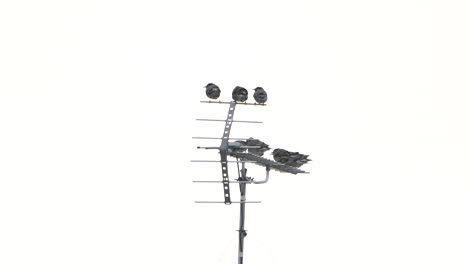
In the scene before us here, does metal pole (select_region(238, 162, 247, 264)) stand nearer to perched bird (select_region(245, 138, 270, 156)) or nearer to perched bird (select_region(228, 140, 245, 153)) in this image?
perched bird (select_region(228, 140, 245, 153))

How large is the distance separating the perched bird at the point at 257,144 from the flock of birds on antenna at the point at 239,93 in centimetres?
49

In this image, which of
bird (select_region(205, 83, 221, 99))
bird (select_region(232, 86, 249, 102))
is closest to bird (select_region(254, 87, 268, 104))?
bird (select_region(232, 86, 249, 102))

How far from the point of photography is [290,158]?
9281 mm

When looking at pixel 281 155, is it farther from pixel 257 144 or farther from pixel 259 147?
pixel 257 144

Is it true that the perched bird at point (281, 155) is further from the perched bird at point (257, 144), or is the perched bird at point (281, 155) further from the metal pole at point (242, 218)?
the metal pole at point (242, 218)

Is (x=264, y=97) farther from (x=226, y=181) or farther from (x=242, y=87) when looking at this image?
(x=226, y=181)

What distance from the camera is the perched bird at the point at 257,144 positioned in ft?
31.7

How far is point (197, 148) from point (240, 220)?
1.00m

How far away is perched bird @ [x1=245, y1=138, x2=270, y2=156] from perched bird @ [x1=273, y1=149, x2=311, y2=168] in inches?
10.5

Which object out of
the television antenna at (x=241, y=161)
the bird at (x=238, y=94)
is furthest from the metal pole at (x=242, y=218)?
the bird at (x=238, y=94)

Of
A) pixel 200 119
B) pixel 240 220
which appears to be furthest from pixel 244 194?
pixel 200 119

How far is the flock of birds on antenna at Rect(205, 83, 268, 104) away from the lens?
365 inches

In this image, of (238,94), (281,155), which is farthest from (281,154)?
(238,94)

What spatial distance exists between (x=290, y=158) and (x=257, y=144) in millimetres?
596
